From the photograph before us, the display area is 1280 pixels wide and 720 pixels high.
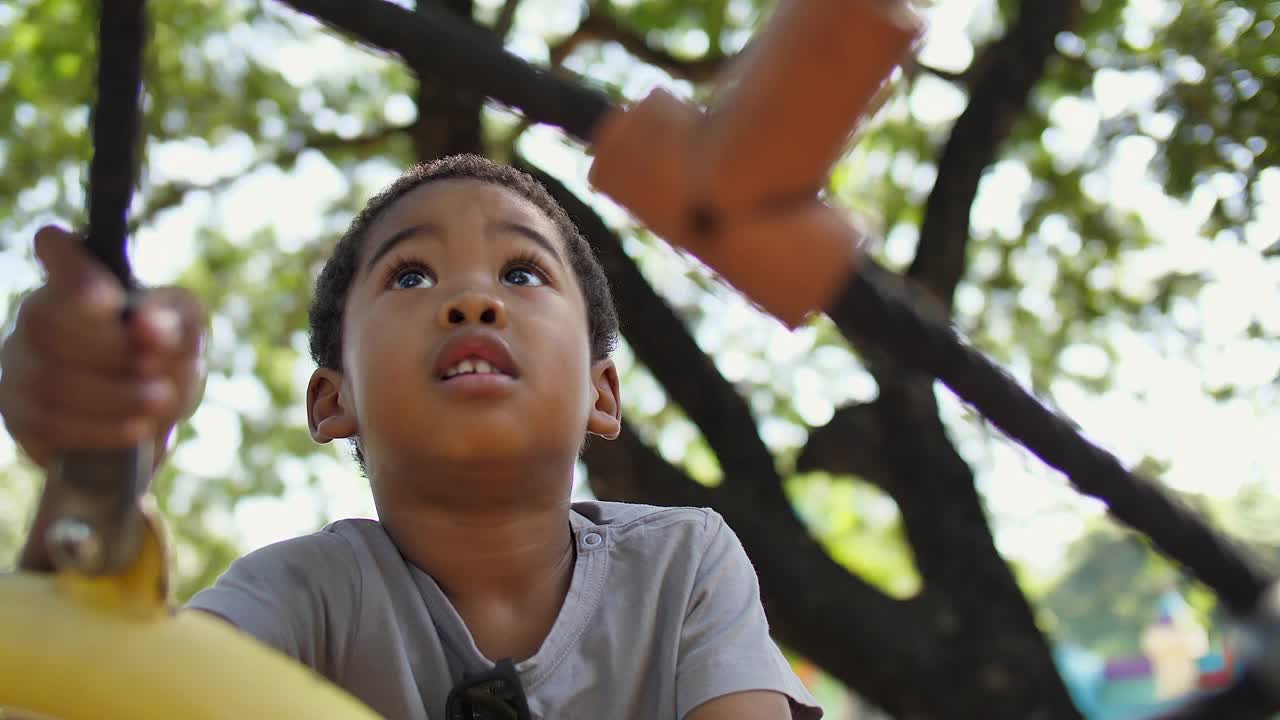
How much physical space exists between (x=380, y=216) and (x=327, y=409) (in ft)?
0.72

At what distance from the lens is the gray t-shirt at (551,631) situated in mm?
1070

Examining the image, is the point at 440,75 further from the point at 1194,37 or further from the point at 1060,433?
the point at 1194,37

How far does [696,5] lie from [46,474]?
2743 mm

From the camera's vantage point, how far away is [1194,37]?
257 centimetres

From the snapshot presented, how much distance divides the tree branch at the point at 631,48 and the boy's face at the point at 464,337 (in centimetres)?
181

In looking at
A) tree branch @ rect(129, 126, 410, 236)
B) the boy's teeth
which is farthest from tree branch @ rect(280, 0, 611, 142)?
tree branch @ rect(129, 126, 410, 236)

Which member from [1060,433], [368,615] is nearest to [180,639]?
[1060,433]

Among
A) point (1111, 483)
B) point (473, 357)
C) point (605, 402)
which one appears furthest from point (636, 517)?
point (1111, 483)

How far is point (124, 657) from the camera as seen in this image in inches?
20.8

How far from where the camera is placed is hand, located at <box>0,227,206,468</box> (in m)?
0.49

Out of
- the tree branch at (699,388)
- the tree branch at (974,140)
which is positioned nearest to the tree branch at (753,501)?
the tree branch at (699,388)

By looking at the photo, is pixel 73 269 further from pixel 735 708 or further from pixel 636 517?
pixel 636 517

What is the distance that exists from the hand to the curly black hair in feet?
2.57

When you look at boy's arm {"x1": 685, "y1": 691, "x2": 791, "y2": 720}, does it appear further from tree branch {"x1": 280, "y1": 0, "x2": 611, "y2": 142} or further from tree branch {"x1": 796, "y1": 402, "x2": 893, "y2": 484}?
tree branch {"x1": 796, "y1": 402, "x2": 893, "y2": 484}
